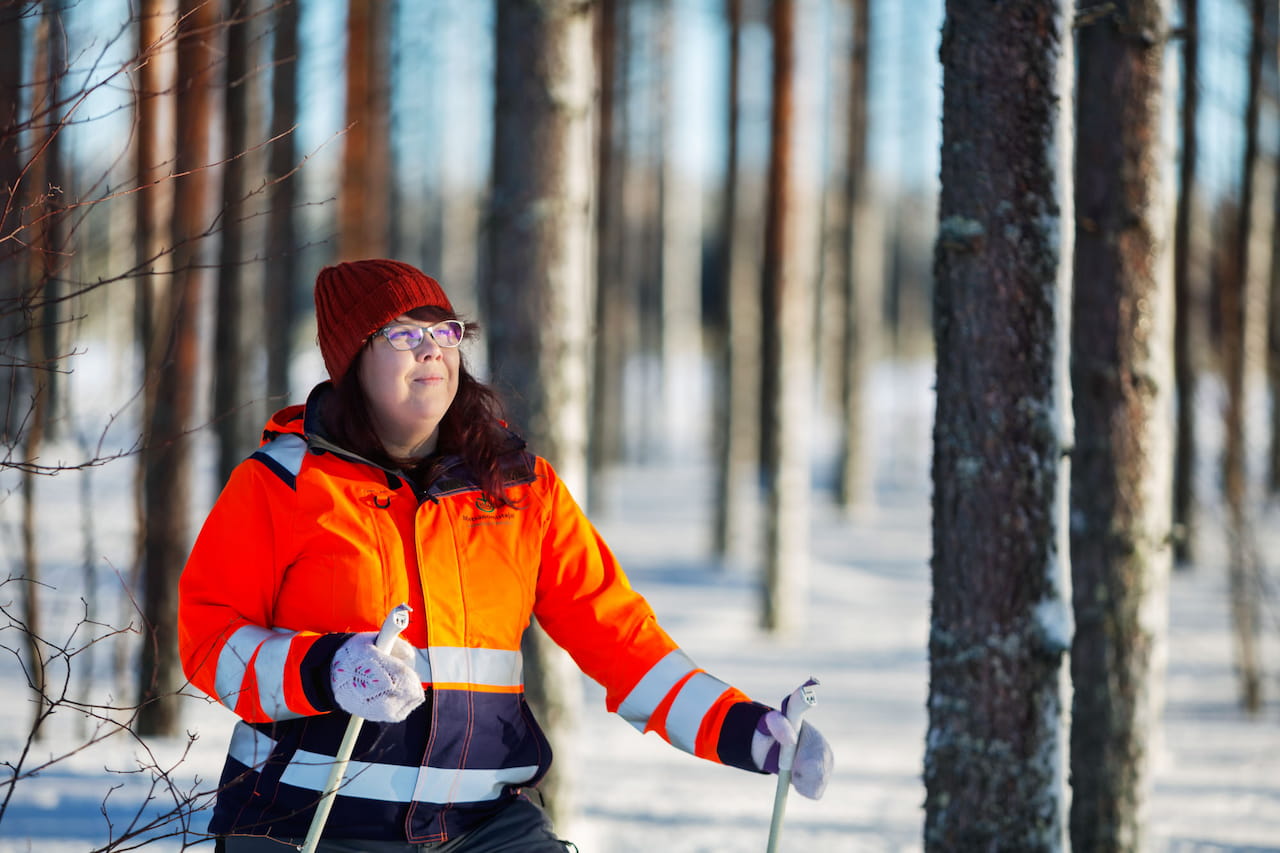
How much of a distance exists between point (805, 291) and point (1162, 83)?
5.70 meters

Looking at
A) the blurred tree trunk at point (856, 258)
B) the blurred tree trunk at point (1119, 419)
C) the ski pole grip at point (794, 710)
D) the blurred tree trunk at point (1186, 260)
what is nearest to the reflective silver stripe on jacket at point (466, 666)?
→ the ski pole grip at point (794, 710)

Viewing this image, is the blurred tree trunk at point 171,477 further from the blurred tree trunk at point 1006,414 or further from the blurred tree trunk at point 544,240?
the blurred tree trunk at point 1006,414

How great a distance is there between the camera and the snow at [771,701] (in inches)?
201

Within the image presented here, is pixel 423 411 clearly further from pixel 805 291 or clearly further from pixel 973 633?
pixel 805 291

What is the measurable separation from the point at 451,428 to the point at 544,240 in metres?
2.43

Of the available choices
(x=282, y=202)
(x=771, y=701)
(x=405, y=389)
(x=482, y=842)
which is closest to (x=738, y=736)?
(x=482, y=842)

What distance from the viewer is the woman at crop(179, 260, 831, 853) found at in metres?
2.11

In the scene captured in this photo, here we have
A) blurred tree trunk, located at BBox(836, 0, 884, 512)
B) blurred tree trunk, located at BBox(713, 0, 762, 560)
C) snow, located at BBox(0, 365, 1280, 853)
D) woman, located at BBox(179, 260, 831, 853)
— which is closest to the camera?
woman, located at BBox(179, 260, 831, 853)

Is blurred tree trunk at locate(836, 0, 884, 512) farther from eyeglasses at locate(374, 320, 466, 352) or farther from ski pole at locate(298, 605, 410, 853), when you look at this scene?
ski pole at locate(298, 605, 410, 853)

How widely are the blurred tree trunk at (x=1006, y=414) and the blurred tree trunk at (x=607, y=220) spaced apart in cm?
1169

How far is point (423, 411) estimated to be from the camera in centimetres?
236

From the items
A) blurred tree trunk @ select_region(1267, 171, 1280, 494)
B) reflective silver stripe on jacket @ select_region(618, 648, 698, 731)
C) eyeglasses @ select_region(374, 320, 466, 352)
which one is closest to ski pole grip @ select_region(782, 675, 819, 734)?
reflective silver stripe on jacket @ select_region(618, 648, 698, 731)

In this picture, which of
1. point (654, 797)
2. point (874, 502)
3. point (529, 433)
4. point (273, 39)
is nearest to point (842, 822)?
point (654, 797)

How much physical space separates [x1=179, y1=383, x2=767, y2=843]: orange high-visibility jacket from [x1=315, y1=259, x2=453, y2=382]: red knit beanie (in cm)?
16
